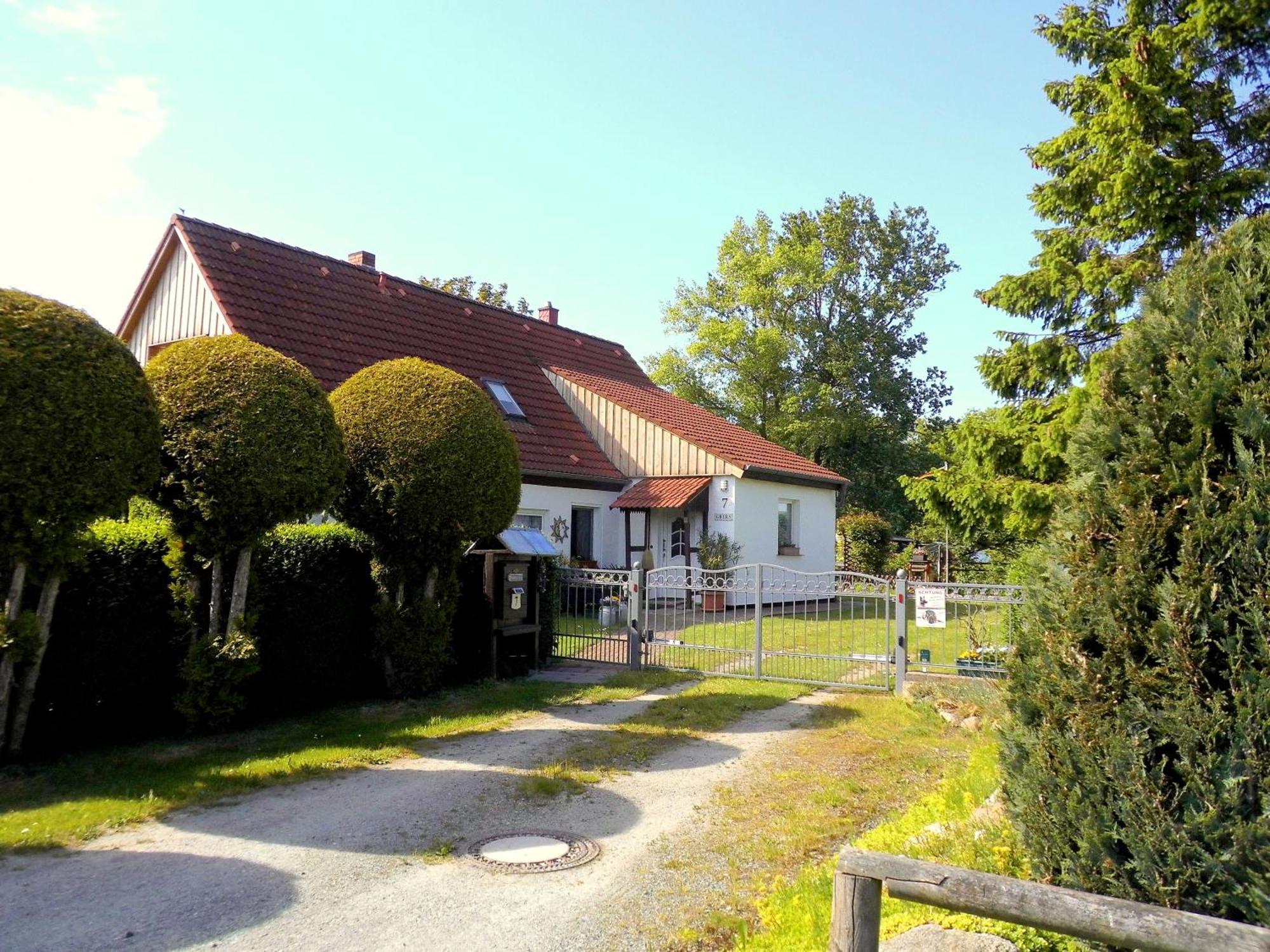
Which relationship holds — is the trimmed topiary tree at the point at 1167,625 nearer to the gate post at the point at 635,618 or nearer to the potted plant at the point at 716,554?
the gate post at the point at 635,618

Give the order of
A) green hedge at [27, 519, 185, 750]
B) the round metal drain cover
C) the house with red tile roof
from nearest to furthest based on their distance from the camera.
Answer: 1. the round metal drain cover
2. green hedge at [27, 519, 185, 750]
3. the house with red tile roof

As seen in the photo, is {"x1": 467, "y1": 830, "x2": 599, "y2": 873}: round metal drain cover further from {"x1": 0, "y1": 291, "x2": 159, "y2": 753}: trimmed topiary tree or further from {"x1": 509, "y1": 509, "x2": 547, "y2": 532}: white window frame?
{"x1": 509, "y1": 509, "x2": 547, "y2": 532}: white window frame

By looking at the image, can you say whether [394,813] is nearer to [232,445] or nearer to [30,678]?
[30,678]

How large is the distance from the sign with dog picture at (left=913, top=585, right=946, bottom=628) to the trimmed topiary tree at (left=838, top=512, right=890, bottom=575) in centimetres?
1797

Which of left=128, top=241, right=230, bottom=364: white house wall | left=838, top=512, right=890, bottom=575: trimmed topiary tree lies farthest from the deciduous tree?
left=128, top=241, right=230, bottom=364: white house wall

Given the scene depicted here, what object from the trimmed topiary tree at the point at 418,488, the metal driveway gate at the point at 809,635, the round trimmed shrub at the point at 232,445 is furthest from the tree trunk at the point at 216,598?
the metal driveway gate at the point at 809,635

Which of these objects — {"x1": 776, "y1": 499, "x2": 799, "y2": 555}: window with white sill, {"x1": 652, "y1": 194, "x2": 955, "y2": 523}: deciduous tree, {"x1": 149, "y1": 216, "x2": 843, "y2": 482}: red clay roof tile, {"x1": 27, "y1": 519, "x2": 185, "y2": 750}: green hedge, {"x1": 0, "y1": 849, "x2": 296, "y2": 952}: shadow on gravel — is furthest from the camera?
{"x1": 652, "y1": 194, "x2": 955, "y2": 523}: deciduous tree

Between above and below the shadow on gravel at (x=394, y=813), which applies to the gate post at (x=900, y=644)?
above

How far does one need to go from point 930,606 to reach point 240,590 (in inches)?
293

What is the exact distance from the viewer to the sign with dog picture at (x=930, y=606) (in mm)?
10172

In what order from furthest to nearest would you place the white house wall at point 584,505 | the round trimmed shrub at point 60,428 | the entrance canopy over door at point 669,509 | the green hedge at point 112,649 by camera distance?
1. the entrance canopy over door at point 669,509
2. the white house wall at point 584,505
3. the green hedge at point 112,649
4. the round trimmed shrub at point 60,428

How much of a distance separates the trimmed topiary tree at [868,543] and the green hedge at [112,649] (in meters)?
22.9

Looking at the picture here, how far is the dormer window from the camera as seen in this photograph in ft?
65.3

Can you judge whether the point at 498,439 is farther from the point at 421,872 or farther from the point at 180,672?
the point at 421,872
